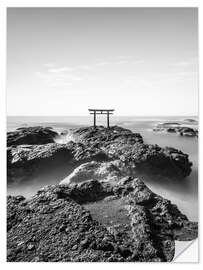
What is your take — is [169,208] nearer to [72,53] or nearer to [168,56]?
[168,56]

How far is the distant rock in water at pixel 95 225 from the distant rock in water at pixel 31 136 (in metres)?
0.52

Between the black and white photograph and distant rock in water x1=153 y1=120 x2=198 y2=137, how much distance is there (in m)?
0.01

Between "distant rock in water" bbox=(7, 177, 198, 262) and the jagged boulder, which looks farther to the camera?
the jagged boulder

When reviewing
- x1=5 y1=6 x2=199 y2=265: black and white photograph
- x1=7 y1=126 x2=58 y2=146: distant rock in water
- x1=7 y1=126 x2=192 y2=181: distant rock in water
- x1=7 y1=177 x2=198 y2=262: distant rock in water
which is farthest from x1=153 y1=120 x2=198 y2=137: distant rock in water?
x1=7 y1=126 x2=58 y2=146: distant rock in water

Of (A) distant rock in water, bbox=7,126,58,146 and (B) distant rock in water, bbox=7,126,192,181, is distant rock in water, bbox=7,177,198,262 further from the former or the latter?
(A) distant rock in water, bbox=7,126,58,146

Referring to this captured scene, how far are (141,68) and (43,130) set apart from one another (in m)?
1.20

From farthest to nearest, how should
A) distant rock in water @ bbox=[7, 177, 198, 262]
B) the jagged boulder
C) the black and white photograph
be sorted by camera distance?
the jagged boulder → the black and white photograph → distant rock in water @ bbox=[7, 177, 198, 262]

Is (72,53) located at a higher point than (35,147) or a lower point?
higher

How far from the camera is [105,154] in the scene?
3.45m

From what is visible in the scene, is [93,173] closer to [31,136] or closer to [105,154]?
[105,154]

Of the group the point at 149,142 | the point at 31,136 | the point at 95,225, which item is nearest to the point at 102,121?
the point at 149,142

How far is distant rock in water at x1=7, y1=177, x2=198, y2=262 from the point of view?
294 cm

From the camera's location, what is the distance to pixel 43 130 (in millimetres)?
3357
